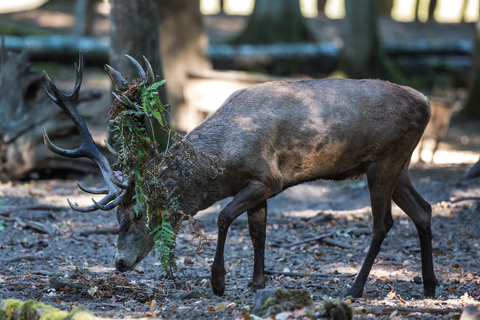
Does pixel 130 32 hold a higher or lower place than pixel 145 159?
higher

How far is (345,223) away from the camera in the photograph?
7.64 metres

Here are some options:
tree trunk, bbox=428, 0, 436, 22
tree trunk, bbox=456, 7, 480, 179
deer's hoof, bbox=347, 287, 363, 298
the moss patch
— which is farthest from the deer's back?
tree trunk, bbox=428, 0, 436, 22

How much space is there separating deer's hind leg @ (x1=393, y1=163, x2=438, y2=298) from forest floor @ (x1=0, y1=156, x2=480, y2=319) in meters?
0.13

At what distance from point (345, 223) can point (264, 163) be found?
10.0ft

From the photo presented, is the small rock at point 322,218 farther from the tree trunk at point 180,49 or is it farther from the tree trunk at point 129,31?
the tree trunk at point 180,49

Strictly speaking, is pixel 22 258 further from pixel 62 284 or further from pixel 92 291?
pixel 92 291

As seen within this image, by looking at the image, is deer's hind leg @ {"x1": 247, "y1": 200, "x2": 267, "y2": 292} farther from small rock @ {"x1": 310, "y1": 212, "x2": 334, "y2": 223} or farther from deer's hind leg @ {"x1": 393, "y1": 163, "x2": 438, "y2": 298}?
small rock @ {"x1": 310, "y1": 212, "x2": 334, "y2": 223}

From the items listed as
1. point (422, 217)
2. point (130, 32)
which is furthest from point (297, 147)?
point (130, 32)

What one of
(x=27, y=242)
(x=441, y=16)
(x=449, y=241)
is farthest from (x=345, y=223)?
(x=441, y=16)

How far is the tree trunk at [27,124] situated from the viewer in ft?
30.1

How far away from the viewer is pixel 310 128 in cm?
520

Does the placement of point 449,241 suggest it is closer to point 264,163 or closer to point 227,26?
point 264,163

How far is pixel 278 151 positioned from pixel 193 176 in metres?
0.85

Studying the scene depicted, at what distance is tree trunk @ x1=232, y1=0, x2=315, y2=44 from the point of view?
798 inches
